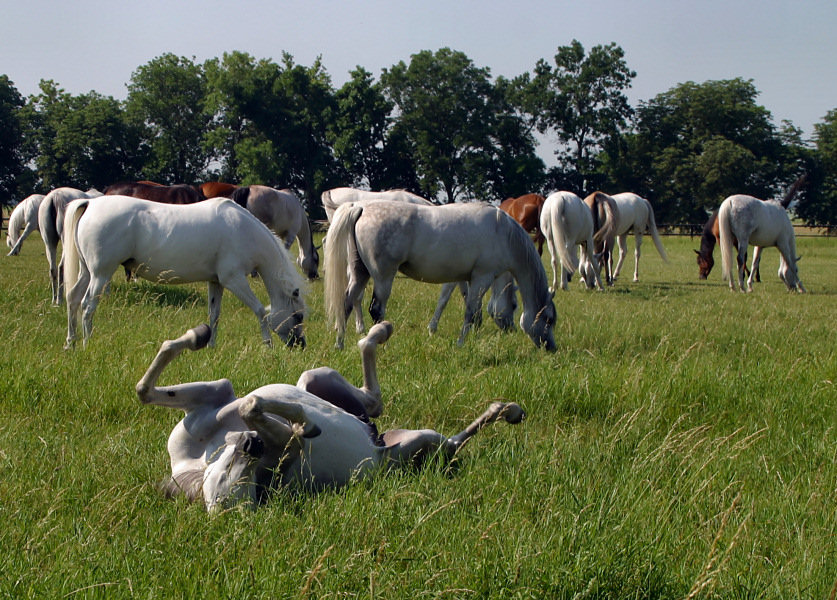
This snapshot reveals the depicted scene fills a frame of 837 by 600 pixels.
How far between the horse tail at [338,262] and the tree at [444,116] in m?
50.1

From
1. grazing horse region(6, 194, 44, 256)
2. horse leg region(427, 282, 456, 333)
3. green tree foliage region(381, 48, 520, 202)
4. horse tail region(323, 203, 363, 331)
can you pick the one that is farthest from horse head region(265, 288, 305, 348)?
green tree foliage region(381, 48, 520, 202)

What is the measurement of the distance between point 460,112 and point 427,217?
178 feet

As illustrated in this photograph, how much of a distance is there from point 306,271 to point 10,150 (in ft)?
168

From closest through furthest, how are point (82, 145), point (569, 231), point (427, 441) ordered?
point (427, 441) < point (569, 231) < point (82, 145)

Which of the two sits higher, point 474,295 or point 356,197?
point 356,197

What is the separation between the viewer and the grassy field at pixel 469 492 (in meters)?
2.23

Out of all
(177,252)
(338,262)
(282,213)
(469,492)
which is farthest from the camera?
(282,213)

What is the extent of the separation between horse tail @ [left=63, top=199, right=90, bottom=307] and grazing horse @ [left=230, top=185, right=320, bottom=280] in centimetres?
797

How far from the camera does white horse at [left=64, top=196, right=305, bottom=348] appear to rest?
7.02 metres

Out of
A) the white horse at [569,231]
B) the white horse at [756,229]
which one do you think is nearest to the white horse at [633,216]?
the white horse at [756,229]

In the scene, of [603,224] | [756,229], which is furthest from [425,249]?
[756,229]

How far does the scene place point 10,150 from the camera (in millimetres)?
57438

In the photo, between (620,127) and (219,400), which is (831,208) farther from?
(219,400)

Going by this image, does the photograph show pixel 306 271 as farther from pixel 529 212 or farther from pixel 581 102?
pixel 581 102
